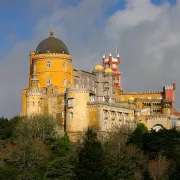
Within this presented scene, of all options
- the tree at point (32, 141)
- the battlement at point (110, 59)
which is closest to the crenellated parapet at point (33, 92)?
the tree at point (32, 141)

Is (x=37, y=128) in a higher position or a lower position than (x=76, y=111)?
lower

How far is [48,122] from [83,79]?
64.7ft

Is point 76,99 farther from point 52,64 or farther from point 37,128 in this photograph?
point 52,64

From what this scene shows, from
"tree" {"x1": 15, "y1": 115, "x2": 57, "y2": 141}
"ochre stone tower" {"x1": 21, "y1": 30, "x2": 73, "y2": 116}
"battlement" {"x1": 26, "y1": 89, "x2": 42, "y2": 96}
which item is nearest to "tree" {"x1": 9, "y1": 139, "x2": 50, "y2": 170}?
"tree" {"x1": 15, "y1": 115, "x2": 57, "y2": 141}

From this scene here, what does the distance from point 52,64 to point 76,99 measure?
10.4 meters

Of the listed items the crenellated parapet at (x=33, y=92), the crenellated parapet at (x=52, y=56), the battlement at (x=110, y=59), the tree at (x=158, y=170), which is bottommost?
the tree at (x=158, y=170)

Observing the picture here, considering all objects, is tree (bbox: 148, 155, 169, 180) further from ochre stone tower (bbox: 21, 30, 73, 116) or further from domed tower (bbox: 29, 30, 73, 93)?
domed tower (bbox: 29, 30, 73, 93)

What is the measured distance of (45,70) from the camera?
93688 millimetres

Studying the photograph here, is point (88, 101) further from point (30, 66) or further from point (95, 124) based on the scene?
point (30, 66)

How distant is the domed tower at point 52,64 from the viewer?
93.2 metres

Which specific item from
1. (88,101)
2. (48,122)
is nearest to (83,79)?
(88,101)

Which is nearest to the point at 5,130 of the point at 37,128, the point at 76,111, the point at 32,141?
the point at 37,128

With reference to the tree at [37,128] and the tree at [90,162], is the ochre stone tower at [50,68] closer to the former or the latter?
the tree at [37,128]

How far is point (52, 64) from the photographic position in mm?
93312
